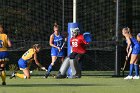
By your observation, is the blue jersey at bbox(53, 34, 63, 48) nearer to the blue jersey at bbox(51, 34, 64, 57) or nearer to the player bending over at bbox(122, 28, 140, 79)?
the blue jersey at bbox(51, 34, 64, 57)

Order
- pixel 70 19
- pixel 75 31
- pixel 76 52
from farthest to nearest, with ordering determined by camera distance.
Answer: pixel 70 19
pixel 75 31
pixel 76 52

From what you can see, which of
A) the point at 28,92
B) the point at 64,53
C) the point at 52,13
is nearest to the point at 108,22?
the point at 52,13

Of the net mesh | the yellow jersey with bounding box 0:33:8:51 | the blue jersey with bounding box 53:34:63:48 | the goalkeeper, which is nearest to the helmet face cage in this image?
the goalkeeper

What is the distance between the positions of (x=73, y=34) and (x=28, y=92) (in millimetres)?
6532

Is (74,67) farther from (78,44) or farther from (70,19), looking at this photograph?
(70,19)

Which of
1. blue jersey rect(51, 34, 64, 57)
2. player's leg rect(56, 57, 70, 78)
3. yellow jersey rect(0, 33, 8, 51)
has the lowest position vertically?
player's leg rect(56, 57, 70, 78)

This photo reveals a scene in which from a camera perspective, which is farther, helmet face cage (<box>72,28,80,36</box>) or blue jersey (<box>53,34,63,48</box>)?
blue jersey (<box>53,34,63,48</box>)

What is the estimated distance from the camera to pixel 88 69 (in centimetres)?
2462

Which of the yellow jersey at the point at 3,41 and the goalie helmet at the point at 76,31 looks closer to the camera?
the yellow jersey at the point at 3,41

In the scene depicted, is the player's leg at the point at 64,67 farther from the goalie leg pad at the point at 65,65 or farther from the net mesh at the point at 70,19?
the net mesh at the point at 70,19

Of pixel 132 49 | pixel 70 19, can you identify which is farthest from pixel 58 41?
pixel 70 19

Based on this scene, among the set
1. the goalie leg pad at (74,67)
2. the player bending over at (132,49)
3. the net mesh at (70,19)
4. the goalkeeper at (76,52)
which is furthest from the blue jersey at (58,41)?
the net mesh at (70,19)

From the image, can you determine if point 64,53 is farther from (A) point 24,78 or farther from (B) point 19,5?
(B) point 19,5

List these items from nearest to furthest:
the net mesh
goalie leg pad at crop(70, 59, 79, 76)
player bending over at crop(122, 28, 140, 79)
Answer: goalie leg pad at crop(70, 59, 79, 76) < player bending over at crop(122, 28, 140, 79) < the net mesh
